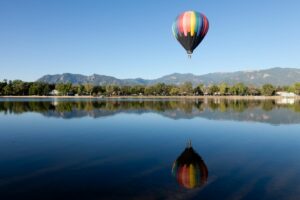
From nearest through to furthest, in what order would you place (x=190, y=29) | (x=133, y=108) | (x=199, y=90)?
(x=190, y=29)
(x=133, y=108)
(x=199, y=90)

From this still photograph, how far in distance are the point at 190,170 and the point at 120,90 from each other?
167440mm

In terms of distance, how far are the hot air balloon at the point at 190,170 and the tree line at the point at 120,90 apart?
155m

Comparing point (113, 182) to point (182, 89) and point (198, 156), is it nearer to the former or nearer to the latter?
point (198, 156)

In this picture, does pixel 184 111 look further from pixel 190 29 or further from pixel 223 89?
pixel 223 89

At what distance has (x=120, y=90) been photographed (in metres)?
180

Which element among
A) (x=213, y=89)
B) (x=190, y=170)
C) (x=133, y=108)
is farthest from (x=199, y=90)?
(x=190, y=170)

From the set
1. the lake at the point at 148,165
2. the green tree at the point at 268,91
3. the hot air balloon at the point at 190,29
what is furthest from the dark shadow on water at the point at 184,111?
the green tree at the point at 268,91

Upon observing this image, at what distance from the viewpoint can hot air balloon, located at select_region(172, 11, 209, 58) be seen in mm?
33281

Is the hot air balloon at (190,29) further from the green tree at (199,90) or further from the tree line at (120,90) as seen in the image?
the green tree at (199,90)

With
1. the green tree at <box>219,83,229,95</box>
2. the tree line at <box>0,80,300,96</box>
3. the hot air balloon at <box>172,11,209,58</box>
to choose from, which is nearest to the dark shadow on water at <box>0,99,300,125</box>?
the hot air balloon at <box>172,11,209,58</box>

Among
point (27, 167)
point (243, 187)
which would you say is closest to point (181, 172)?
point (243, 187)

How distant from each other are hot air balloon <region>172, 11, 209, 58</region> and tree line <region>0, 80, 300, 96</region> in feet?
457

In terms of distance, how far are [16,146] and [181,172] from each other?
12190 millimetres

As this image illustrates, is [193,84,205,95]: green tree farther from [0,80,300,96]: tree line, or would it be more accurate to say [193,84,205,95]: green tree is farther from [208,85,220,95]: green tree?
[208,85,220,95]: green tree
